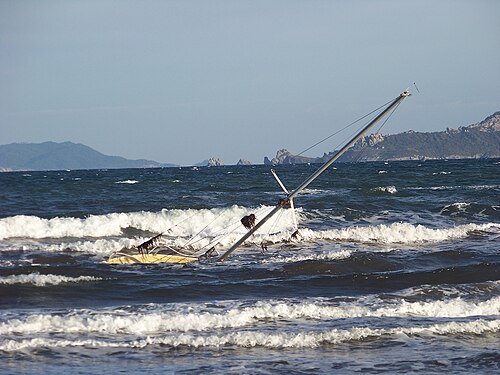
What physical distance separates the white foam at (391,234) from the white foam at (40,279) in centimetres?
1107

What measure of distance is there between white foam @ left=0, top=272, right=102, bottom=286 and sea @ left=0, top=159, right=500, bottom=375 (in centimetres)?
5

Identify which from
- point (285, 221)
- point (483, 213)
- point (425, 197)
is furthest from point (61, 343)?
point (425, 197)

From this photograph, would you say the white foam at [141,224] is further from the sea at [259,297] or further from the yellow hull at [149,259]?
the yellow hull at [149,259]

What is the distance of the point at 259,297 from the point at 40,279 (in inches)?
206

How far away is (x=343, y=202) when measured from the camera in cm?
4166

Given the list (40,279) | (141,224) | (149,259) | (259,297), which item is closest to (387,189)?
(141,224)

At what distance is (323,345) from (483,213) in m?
26.2

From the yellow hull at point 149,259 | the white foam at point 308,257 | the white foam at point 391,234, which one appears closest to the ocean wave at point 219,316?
the white foam at point 308,257

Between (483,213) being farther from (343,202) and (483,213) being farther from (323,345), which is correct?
(323,345)

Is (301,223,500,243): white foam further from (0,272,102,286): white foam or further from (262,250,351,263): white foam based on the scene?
(0,272,102,286): white foam

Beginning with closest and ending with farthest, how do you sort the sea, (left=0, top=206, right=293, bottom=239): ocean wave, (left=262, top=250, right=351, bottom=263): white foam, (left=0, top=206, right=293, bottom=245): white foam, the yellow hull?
the sea, the yellow hull, (left=262, top=250, right=351, bottom=263): white foam, (left=0, top=206, right=293, bottom=245): white foam, (left=0, top=206, right=293, bottom=239): ocean wave

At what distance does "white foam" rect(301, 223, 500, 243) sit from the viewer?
29.6 metres

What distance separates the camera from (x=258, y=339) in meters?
13.6

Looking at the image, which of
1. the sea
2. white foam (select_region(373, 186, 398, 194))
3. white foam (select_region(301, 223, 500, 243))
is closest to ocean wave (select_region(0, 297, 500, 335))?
the sea
